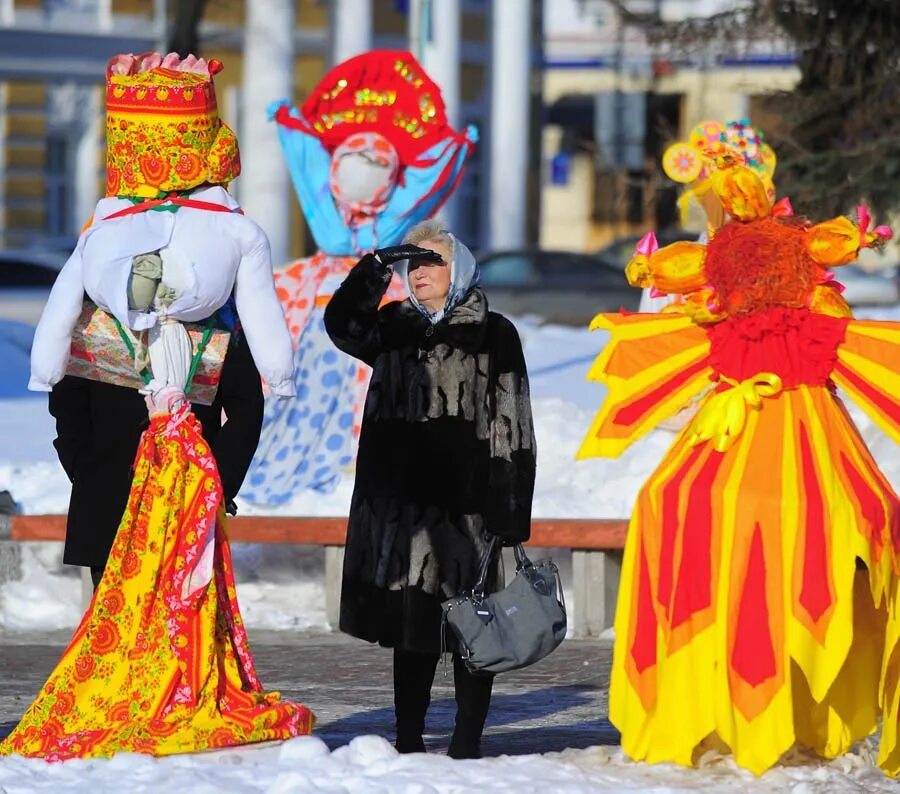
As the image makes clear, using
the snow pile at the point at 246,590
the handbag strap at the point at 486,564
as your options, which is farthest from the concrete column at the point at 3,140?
the handbag strap at the point at 486,564

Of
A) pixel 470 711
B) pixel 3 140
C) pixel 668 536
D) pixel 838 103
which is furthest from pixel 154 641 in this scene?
pixel 3 140

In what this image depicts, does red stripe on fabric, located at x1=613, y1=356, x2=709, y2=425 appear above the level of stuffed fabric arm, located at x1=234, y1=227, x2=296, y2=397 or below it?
below

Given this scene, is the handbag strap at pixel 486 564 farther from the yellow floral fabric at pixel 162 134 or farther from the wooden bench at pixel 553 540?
the wooden bench at pixel 553 540

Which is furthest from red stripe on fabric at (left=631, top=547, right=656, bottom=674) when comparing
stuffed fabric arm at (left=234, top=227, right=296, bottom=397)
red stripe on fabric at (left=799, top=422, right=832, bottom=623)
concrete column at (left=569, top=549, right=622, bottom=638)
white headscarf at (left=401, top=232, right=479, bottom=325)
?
concrete column at (left=569, top=549, right=622, bottom=638)

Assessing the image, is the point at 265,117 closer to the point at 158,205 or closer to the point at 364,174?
the point at 364,174

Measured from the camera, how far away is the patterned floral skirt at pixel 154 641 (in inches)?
233

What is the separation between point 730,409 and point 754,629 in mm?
579

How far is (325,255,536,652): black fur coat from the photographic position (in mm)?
6215

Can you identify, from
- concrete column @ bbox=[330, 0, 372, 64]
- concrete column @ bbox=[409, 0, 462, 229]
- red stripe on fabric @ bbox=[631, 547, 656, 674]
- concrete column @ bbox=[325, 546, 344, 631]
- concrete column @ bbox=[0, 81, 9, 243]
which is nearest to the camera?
red stripe on fabric @ bbox=[631, 547, 656, 674]

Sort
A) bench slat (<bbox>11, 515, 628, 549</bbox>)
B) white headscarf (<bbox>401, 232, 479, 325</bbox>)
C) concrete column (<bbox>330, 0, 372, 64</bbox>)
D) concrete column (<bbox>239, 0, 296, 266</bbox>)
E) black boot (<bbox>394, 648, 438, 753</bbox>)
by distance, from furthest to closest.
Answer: concrete column (<bbox>330, 0, 372, 64</bbox>) < concrete column (<bbox>239, 0, 296, 266</bbox>) < bench slat (<bbox>11, 515, 628, 549</bbox>) < black boot (<bbox>394, 648, 438, 753</bbox>) < white headscarf (<bbox>401, 232, 479, 325</bbox>)

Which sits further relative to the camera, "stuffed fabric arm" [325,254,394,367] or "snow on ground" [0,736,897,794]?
"stuffed fabric arm" [325,254,394,367]

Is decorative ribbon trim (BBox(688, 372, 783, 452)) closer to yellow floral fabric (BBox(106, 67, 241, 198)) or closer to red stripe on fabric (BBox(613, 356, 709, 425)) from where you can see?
red stripe on fabric (BBox(613, 356, 709, 425))

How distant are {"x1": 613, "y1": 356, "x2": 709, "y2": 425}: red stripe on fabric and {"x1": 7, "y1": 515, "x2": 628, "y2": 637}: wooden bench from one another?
2.49m

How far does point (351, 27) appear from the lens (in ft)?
95.8
